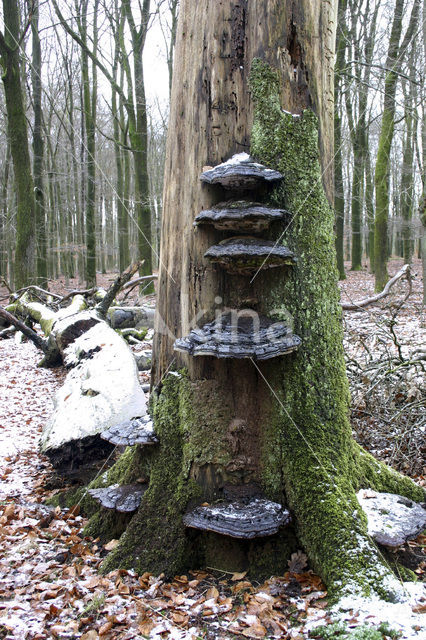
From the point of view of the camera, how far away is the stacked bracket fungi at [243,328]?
2520 mm

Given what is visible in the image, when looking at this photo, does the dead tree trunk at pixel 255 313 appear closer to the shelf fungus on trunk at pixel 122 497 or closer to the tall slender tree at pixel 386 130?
the shelf fungus on trunk at pixel 122 497

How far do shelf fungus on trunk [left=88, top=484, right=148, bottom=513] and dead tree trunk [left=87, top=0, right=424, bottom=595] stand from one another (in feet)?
0.24

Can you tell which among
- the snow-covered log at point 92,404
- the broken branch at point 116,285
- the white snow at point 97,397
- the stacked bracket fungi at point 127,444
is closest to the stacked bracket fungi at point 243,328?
the stacked bracket fungi at point 127,444

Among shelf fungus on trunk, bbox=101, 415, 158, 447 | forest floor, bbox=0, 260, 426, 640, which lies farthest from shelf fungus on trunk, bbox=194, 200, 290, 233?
forest floor, bbox=0, 260, 426, 640

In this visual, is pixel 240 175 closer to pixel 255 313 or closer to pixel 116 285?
pixel 255 313

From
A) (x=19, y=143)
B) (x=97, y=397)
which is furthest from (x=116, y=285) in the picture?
(x=19, y=143)

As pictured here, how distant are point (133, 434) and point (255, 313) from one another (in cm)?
114

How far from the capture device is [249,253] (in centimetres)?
256

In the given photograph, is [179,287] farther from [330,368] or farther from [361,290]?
[361,290]

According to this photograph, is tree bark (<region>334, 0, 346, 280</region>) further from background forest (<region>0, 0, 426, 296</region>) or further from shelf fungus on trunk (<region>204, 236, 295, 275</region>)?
shelf fungus on trunk (<region>204, 236, 295, 275</region>)

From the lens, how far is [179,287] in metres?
3.19

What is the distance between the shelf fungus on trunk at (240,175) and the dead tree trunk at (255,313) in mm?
13

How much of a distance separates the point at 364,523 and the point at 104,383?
3.29 m

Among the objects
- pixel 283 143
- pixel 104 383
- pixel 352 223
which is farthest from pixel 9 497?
pixel 352 223
